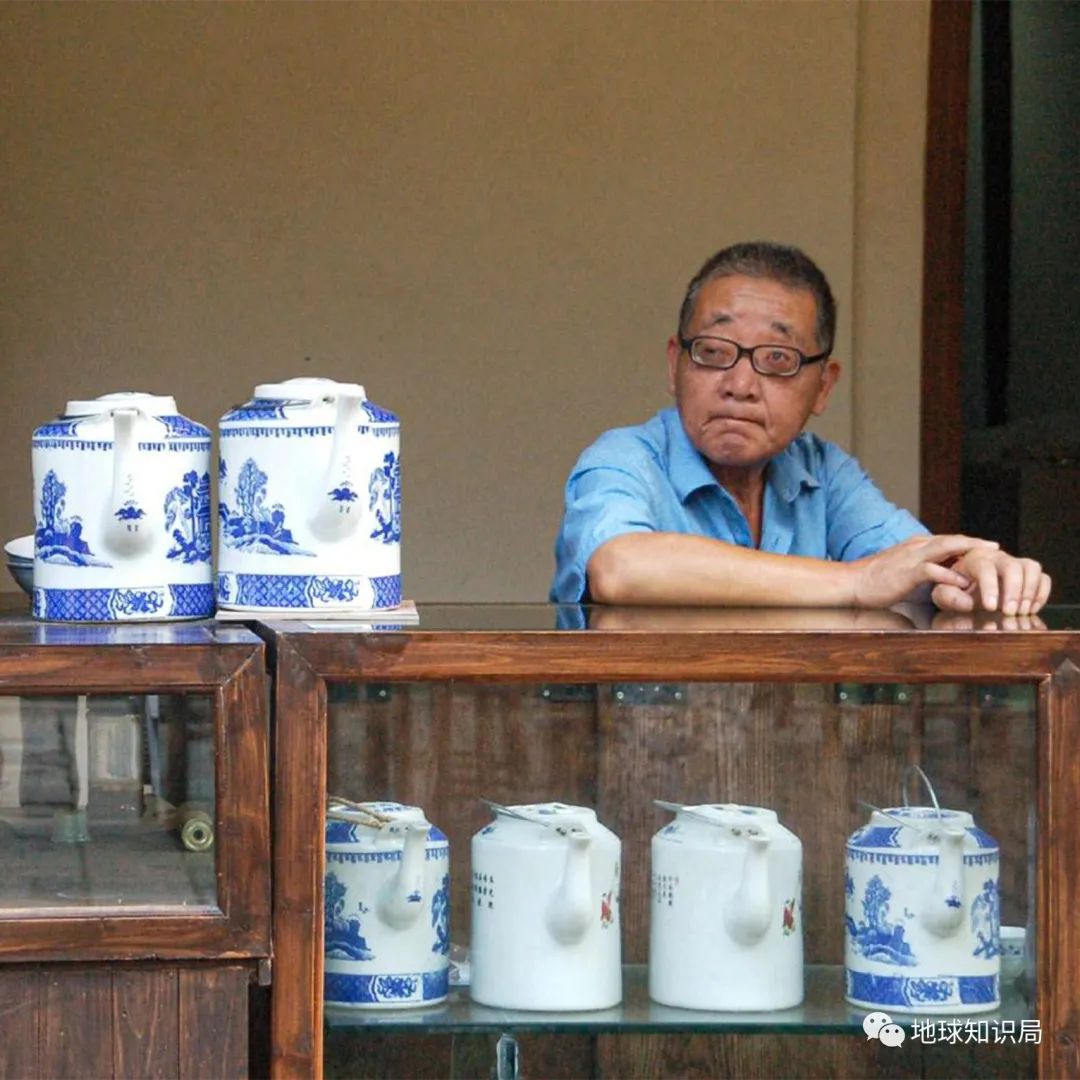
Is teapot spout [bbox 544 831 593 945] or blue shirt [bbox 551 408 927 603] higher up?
blue shirt [bbox 551 408 927 603]

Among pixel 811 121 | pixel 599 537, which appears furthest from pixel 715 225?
pixel 599 537

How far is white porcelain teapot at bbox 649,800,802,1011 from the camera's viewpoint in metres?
1.36

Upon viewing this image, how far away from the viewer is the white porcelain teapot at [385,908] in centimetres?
134

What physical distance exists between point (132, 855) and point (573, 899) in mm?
312

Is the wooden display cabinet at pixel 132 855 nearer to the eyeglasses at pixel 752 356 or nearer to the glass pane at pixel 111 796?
the glass pane at pixel 111 796

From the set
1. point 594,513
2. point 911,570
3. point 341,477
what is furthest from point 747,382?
point 341,477

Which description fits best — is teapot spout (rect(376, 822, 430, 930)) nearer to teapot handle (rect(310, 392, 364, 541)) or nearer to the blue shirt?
teapot handle (rect(310, 392, 364, 541))

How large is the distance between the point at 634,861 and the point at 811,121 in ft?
9.39

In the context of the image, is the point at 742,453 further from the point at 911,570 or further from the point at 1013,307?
the point at 1013,307

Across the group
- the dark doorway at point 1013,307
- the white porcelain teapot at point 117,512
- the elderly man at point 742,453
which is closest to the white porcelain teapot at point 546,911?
the white porcelain teapot at point 117,512

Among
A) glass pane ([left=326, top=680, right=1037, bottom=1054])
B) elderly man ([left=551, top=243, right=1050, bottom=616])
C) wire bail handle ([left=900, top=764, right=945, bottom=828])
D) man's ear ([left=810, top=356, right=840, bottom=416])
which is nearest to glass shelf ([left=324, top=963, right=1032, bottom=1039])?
glass pane ([left=326, top=680, right=1037, bottom=1054])

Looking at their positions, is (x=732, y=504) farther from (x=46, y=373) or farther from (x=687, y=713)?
(x=46, y=373)

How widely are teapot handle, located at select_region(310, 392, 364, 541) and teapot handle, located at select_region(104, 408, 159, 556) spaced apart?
13 centimetres

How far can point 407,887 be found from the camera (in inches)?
53.7
